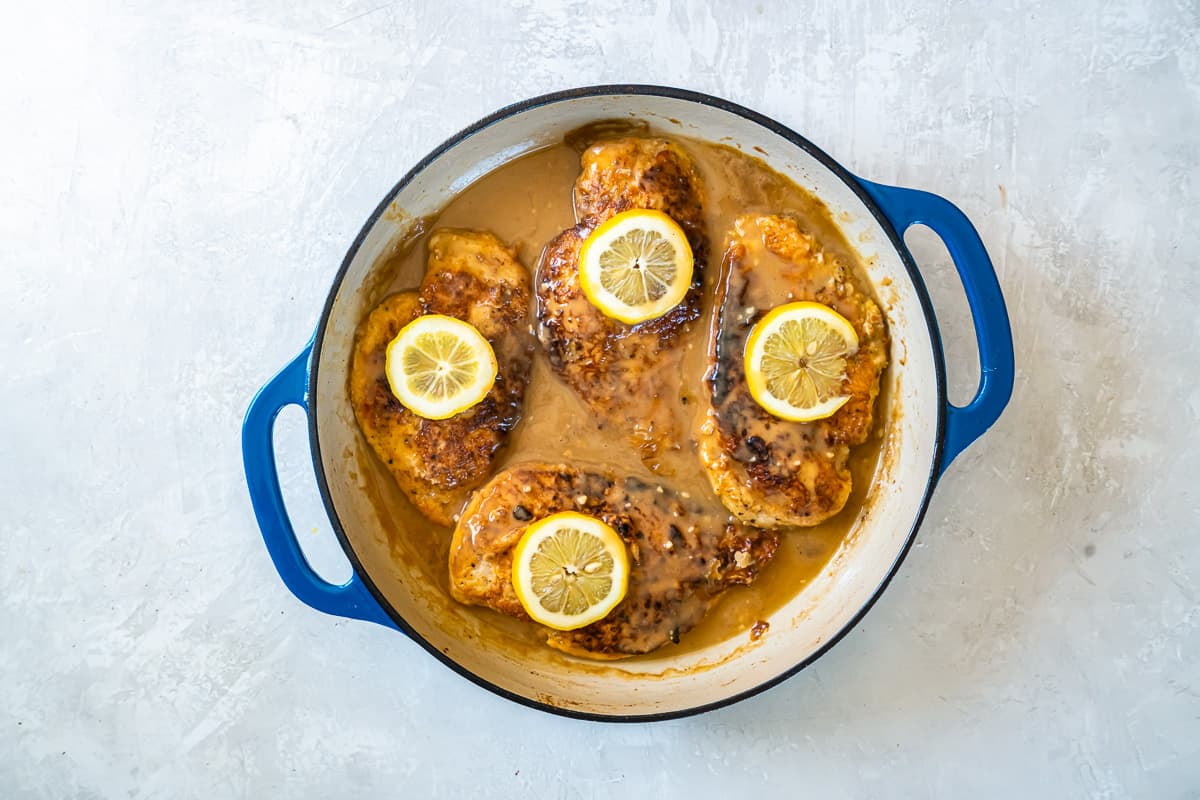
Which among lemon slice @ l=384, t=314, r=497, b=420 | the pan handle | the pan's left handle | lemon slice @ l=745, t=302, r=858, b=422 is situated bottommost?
the pan's left handle

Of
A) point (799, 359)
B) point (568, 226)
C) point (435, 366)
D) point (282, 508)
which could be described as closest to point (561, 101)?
point (568, 226)

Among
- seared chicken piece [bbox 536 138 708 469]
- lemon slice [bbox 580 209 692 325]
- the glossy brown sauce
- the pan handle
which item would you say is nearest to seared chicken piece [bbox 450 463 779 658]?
the glossy brown sauce

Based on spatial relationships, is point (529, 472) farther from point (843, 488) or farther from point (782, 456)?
point (843, 488)

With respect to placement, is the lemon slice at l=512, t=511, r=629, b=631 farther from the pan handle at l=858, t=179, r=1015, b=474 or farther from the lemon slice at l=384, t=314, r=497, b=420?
the pan handle at l=858, t=179, r=1015, b=474

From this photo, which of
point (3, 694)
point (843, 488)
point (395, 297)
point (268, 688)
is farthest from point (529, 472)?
point (3, 694)

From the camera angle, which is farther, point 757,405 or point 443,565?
point 443,565

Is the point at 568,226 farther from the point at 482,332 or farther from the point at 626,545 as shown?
the point at 626,545
